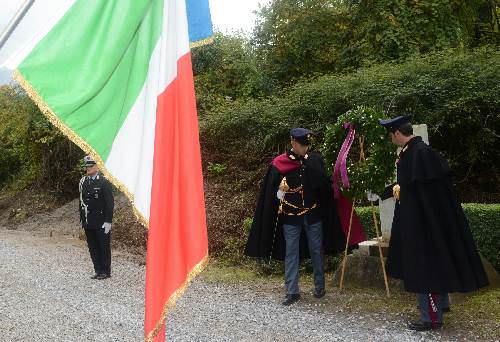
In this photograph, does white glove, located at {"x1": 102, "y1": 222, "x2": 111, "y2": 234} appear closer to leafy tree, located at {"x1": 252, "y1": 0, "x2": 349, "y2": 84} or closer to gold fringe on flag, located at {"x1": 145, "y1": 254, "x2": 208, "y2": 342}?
gold fringe on flag, located at {"x1": 145, "y1": 254, "x2": 208, "y2": 342}

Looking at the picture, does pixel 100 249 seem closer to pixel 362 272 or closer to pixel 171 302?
pixel 362 272

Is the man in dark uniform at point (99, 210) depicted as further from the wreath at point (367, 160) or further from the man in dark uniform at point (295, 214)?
the wreath at point (367, 160)

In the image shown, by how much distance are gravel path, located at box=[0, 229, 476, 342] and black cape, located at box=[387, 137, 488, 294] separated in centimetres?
57

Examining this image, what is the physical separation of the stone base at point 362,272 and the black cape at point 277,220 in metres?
0.34

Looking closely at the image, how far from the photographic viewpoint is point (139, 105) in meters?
3.28

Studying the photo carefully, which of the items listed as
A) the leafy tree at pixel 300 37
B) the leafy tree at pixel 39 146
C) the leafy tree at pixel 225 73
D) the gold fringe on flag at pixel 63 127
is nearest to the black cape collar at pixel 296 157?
the gold fringe on flag at pixel 63 127

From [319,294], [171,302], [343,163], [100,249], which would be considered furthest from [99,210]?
[171,302]

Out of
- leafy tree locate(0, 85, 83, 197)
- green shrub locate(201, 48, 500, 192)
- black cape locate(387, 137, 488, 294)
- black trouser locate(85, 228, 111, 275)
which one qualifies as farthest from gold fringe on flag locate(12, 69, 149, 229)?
leafy tree locate(0, 85, 83, 197)

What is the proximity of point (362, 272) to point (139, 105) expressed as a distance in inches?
204

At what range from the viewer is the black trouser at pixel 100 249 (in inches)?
380

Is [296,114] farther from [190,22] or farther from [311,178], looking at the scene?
[190,22]

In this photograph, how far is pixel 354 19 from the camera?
1580 centimetres

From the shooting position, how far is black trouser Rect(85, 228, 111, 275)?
31.7ft

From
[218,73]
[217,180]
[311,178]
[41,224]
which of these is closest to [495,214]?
[311,178]
